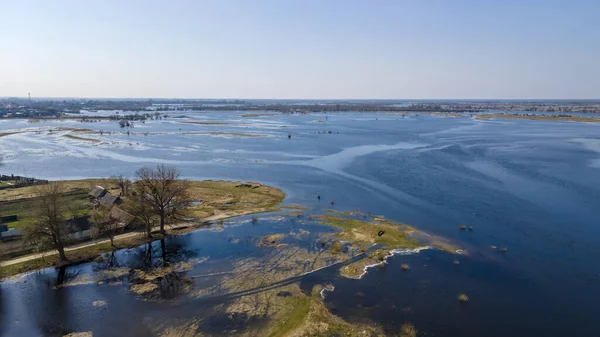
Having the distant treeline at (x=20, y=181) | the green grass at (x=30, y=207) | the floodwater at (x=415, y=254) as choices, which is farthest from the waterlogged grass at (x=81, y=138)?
the green grass at (x=30, y=207)

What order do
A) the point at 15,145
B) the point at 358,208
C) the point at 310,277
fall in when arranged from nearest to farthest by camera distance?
the point at 310,277, the point at 358,208, the point at 15,145

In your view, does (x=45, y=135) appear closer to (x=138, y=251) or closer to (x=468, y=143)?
(x=138, y=251)

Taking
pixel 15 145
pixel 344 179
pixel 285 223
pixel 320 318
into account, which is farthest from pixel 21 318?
pixel 15 145

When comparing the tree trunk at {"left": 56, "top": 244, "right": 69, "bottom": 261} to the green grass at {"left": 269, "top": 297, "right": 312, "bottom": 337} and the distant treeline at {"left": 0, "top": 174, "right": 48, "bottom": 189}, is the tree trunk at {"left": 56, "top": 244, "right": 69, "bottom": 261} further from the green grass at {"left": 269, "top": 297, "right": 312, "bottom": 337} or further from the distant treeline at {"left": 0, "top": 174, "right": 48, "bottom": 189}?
the distant treeline at {"left": 0, "top": 174, "right": 48, "bottom": 189}

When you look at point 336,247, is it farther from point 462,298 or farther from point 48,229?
point 48,229

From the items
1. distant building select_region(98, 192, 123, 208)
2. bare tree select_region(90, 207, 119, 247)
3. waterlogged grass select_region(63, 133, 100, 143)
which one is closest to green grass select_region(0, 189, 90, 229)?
distant building select_region(98, 192, 123, 208)

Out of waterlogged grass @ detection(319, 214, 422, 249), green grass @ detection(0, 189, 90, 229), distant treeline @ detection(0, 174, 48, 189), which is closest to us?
waterlogged grass @ detection(319, 214, 422, 249)
